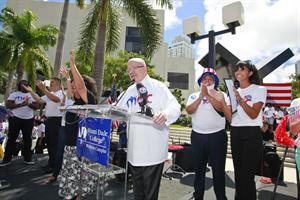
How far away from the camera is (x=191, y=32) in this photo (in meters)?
6.55

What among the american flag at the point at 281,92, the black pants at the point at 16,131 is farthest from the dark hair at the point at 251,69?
the black pants at the point at 16,131

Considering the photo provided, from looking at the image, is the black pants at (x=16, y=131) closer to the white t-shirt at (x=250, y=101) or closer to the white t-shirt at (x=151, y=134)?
the white t-shirt at (x=151, y=134)

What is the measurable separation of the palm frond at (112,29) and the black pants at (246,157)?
8.22 m

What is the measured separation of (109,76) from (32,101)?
73.0ft

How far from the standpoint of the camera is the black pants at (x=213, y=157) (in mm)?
3361

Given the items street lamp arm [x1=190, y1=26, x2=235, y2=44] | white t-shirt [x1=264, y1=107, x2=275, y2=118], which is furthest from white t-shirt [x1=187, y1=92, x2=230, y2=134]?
white t-shirt [x1=264, y1=107, x2=275, y2=118]

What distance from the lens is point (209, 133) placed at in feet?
11.2

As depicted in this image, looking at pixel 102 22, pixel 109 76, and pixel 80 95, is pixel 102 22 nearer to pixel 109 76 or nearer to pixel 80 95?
pixel 80 95

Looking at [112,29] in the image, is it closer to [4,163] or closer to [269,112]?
[4,163]

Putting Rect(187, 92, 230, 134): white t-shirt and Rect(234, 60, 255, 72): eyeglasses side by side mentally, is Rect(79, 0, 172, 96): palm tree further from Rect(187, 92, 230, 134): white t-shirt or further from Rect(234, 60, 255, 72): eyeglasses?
Rect(234, 60, 255, 72): eyeglasses

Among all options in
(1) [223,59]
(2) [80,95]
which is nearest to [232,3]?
(1) [223,59]

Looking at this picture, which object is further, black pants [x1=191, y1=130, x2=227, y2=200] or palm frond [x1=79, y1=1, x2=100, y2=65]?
palm frond [x1=79, y1=1, x2=100, y2=65]

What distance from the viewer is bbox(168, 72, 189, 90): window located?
153 feet

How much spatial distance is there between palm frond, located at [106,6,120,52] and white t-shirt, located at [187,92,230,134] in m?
7.57
